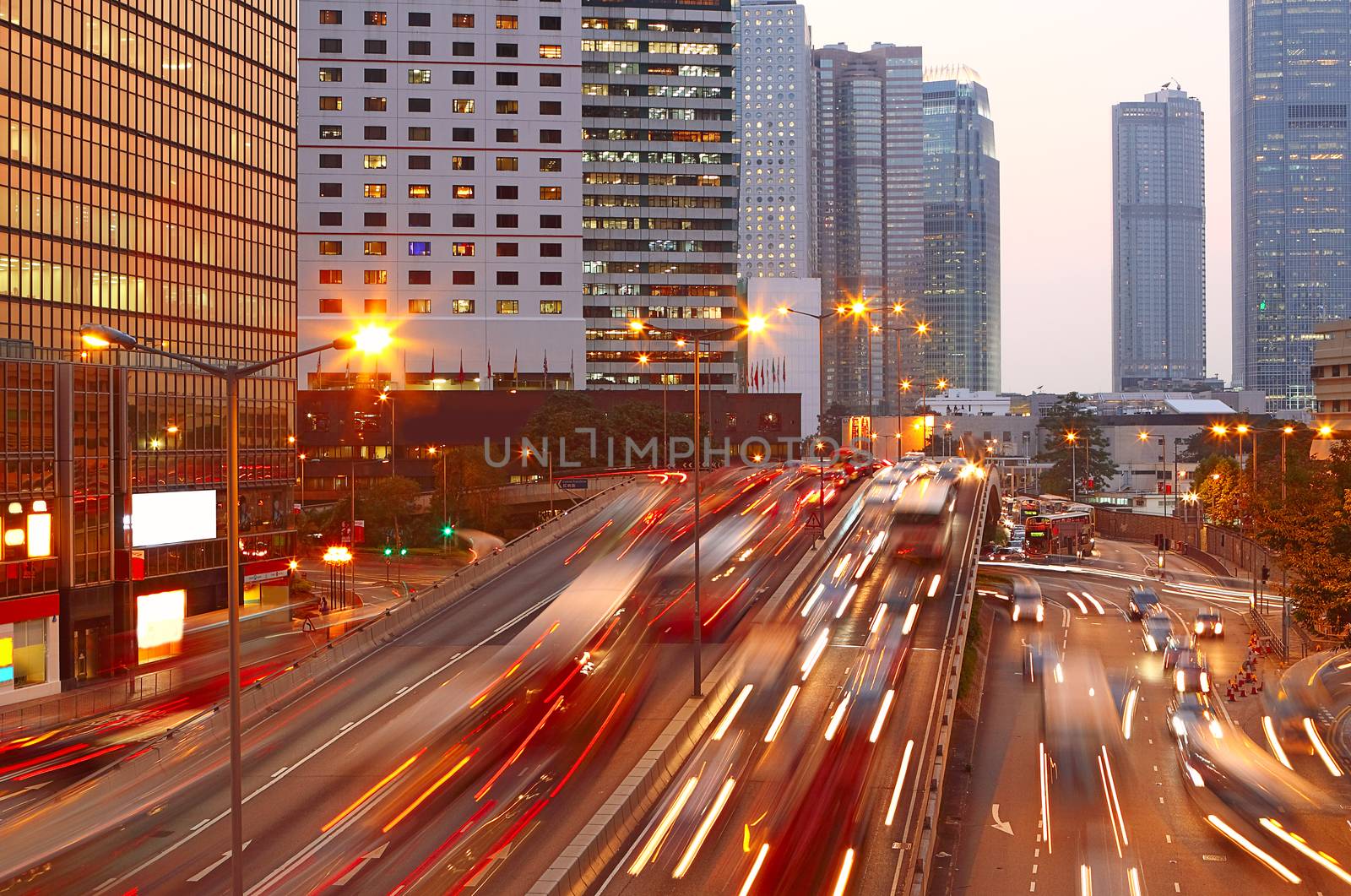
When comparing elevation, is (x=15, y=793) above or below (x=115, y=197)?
below

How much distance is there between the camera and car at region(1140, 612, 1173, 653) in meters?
73.4

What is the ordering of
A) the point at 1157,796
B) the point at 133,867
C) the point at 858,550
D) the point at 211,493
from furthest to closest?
the point at 211,493
the point at 858,550
the point at 1157,796
the point at 133,867

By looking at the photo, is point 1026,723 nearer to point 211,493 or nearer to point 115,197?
point 211,493

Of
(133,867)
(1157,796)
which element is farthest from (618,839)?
(1157,796)

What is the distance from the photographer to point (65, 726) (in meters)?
51.5

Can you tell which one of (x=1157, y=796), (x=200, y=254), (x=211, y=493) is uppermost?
(x=200, y=254)

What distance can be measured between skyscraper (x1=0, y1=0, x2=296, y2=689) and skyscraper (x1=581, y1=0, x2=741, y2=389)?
8374cm

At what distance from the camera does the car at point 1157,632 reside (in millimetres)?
73438

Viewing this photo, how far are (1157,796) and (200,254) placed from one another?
6314 cm

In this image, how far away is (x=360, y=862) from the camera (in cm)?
2925

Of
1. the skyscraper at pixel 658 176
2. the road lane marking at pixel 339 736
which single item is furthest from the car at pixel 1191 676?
the skyscraper at pixel 658 176

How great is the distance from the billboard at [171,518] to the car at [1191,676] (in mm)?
53940

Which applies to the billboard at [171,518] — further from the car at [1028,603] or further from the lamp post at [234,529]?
the car at [1028,603]

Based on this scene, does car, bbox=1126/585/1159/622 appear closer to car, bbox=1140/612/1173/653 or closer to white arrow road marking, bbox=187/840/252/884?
car, bbox=1140/612/1173/653
